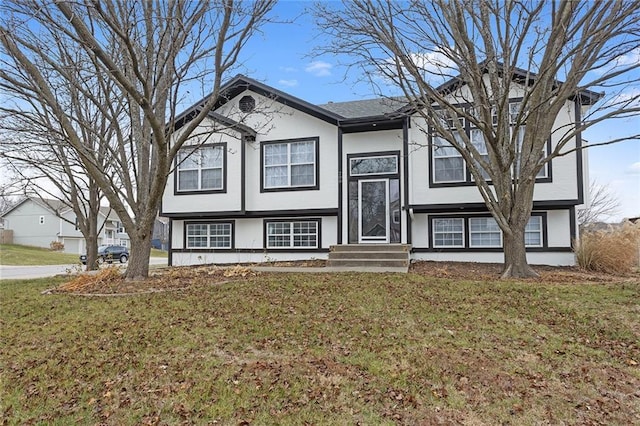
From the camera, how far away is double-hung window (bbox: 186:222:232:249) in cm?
1529

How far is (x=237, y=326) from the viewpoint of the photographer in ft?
18.3

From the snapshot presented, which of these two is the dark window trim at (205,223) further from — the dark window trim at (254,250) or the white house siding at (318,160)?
the white house siding at (318,160)

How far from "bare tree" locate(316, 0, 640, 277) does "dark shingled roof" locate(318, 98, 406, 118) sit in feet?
10.2

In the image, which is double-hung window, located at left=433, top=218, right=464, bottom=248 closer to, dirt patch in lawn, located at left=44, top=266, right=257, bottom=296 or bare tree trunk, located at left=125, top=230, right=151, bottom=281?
dirt patch in lawn, located at left=44, top=266, right=257, bottom=296

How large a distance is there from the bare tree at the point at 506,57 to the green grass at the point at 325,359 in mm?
3347

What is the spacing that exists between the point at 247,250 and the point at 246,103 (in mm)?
5406

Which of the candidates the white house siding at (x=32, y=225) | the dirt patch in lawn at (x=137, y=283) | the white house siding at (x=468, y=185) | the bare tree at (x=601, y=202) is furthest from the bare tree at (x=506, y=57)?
the white house siding at (x=32, y=225)

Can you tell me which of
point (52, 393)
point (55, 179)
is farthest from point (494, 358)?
point (55, 179)

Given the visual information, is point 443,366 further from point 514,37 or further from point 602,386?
point 514,37

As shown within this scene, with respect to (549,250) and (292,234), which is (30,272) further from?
(549,250)

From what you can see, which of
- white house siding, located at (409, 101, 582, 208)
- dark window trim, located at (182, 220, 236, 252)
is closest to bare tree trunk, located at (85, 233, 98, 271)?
dark window trim, located at (182, 220, 236, 252)

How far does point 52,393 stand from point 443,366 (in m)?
3.98

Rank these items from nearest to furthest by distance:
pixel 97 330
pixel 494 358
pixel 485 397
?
pixel 485 397 → pixel 494 358 → pixel 97 330

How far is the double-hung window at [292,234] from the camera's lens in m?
14.5
